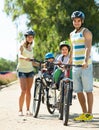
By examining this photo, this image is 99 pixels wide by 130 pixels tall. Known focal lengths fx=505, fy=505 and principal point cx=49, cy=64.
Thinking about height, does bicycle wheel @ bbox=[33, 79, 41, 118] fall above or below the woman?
below

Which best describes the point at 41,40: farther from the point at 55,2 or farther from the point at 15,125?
the point at 15,125

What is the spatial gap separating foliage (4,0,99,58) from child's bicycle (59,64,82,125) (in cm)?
2946

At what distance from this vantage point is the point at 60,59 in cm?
1059

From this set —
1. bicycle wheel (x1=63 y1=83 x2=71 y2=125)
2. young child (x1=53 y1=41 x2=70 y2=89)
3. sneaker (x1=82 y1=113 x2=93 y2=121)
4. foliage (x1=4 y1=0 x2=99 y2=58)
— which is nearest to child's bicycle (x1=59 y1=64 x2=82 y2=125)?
bicycle wheel (x1=63 y1=83 x2=71 y2=125)

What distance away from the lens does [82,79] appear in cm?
938

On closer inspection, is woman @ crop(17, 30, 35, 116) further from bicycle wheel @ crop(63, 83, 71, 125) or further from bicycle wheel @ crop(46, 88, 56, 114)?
bicycle wheel @ crop(63, 83, 71, 125)

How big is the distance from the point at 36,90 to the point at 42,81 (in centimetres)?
29

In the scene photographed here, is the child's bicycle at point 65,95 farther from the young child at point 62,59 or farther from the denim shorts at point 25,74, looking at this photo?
the denim shorts at point 25,74

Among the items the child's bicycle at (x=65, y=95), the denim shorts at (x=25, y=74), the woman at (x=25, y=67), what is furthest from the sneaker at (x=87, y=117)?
the denim shorts at (x=25, y=74)

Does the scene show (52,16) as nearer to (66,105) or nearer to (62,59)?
(62,59)

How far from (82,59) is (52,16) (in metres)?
31.3

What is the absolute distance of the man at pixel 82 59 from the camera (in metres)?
9.30

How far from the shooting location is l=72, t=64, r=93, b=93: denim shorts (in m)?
9.35

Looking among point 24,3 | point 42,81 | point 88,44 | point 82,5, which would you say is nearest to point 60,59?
point 42,81
